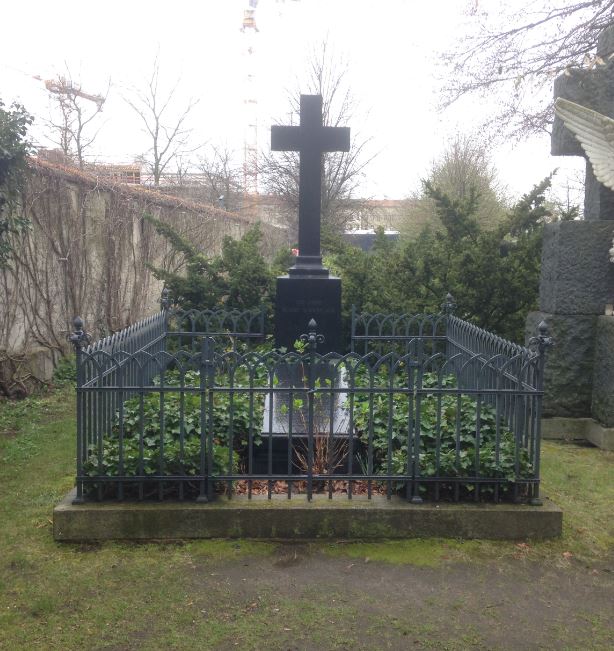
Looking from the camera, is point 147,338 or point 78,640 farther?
point 147,338

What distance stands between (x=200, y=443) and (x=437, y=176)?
20077mm

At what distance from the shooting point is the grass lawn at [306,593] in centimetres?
278

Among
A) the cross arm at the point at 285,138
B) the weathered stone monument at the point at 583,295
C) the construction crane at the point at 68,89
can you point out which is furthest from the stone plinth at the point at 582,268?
the construction crane at the point at 68,89

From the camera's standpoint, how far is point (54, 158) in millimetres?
13477

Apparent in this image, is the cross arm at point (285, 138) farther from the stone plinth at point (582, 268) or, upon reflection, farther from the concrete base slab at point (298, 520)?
the concrete base slab at point (298, 520)

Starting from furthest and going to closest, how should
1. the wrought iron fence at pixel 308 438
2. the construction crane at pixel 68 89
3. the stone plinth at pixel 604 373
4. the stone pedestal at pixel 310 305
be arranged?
the construction crane at pixel 68 89 → the stone pedestal at pixel 310 305 → the stone plinth at pixel 604 373 → the wrought iron fence at pixel 308 438

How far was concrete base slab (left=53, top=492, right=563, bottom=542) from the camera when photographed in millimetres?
3645

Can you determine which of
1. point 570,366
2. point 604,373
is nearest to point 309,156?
point 570,366

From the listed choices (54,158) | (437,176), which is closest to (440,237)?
(54,158)

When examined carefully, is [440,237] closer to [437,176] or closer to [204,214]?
[204,214]

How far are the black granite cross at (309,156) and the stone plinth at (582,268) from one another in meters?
2.42

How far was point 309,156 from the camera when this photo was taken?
7062 mm

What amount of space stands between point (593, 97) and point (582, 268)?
1.65 metres

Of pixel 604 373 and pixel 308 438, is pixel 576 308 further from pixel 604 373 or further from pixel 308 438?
pixel 308 438
